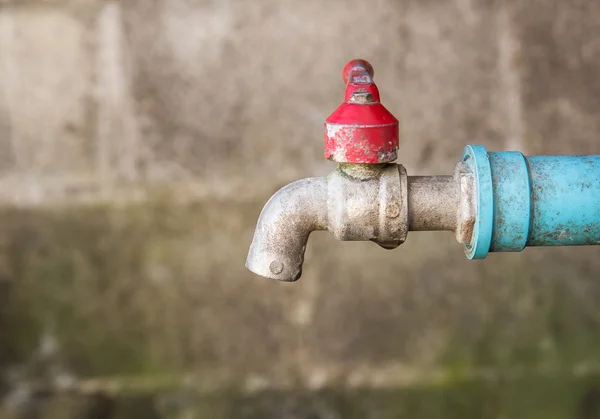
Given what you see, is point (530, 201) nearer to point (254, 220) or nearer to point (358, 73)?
point (358, 73)

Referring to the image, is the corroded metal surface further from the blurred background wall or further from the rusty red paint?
the blurred background wall

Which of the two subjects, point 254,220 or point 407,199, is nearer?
point 407,199

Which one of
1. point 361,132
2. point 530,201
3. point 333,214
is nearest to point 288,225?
point 333,214

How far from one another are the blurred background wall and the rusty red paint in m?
0.80

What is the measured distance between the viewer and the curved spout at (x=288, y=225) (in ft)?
3.03

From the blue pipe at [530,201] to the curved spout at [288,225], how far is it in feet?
0.76

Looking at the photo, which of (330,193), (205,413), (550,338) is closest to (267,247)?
(330,193)

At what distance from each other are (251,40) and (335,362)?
928 mm

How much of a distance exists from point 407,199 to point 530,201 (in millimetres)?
169

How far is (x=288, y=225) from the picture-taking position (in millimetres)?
928

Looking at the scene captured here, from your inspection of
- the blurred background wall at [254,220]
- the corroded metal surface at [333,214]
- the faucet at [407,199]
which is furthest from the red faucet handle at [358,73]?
the blurred background wall at [254,220]

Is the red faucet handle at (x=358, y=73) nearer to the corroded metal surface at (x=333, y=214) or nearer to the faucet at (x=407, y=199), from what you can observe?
the faucet at (x=407, y=199)

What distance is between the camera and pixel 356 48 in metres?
1.64

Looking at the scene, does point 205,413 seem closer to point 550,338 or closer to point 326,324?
point 326,324
